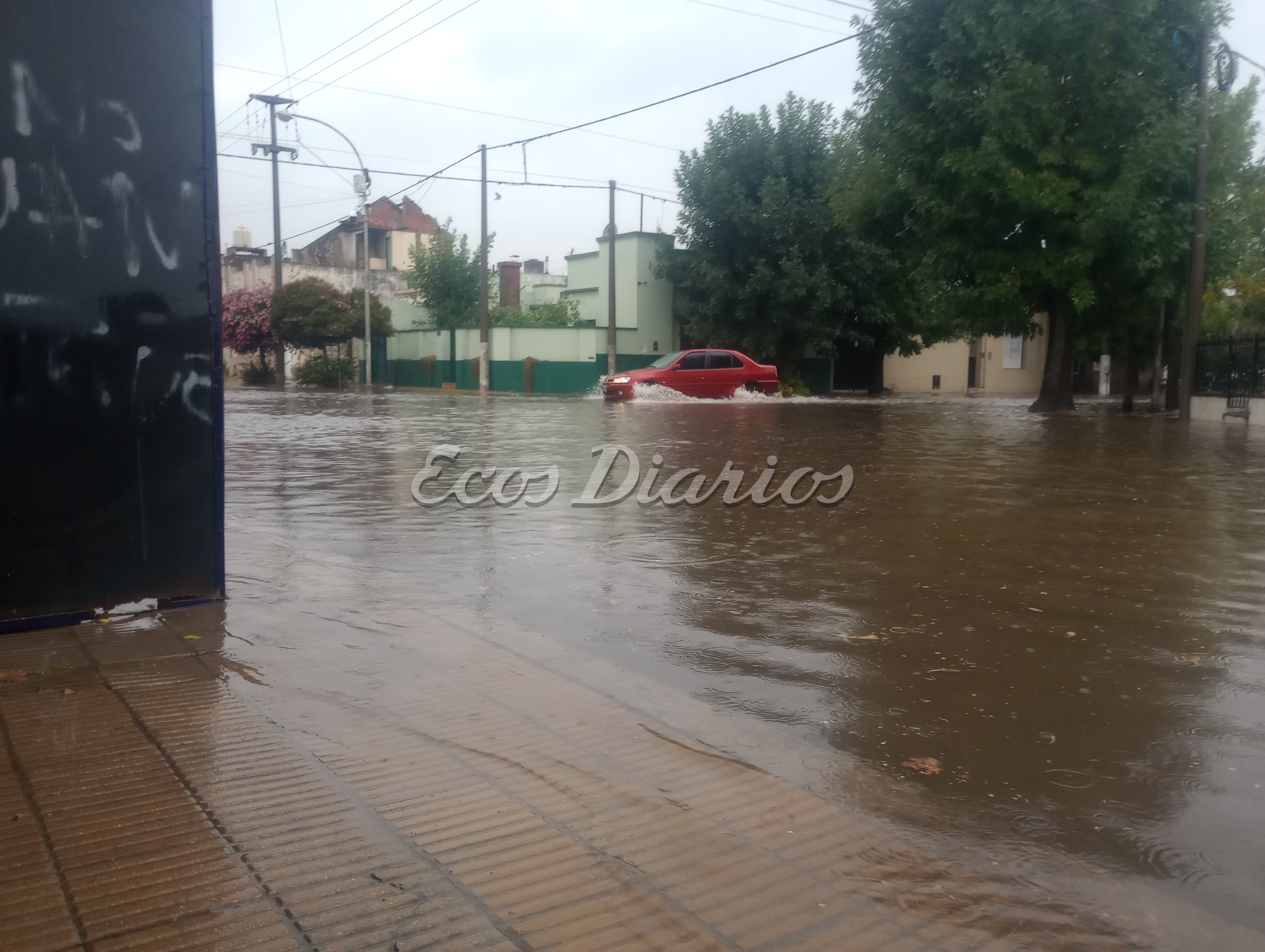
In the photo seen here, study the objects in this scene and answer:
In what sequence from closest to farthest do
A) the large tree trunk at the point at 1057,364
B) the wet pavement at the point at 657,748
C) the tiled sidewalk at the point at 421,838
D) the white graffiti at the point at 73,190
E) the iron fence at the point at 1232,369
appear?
the tiled sidewalk at the point at 421,838, the wet pavement at the point at 657,748, the white graffiti at the point at 73,190, the iron fence at the point at 1232,369, the large tree trunk at the point at 1057,364

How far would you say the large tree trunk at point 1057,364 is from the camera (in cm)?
2752

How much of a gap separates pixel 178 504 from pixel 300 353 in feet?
167

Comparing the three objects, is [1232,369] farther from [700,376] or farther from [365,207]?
[365,207]

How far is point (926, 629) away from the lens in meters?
5.47

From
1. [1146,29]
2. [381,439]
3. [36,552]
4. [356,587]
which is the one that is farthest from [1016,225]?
[36,552]

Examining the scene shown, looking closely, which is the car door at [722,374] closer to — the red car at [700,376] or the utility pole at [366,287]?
the red car at [700,376]

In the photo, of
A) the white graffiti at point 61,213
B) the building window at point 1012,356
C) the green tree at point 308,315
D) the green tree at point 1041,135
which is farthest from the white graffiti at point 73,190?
the building window at point 1012,356

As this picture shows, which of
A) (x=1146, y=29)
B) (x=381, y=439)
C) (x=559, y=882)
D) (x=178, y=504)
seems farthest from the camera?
(x=1146, y=29)

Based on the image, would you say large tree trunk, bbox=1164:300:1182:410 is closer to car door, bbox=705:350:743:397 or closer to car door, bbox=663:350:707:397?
car door, bbox=705:350:743:397

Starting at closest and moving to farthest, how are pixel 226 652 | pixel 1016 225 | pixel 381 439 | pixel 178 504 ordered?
1. pixel 226 652
2. pixel 178 504
3. pixel 381 439
4. pixel 1016 225

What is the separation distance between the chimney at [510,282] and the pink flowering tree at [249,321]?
35.0ft

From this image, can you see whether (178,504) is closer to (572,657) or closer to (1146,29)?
(572,657)

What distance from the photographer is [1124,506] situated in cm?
971

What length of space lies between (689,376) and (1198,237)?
14169mm
